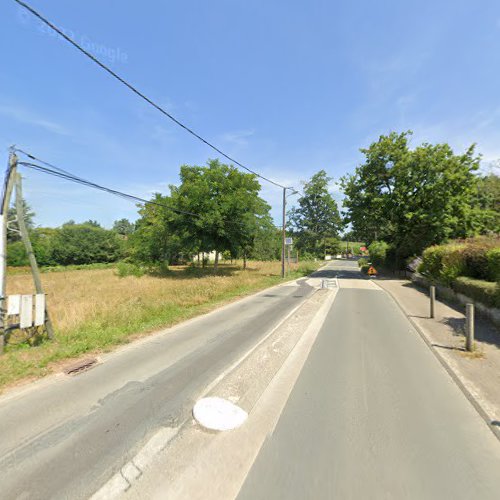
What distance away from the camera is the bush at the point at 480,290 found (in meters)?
7.97

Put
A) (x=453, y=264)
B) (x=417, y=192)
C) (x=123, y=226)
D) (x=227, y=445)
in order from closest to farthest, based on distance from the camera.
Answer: (x=227, y=445)
(x=453, y=264)
(x=417, y=192)
(x=123, y=226)

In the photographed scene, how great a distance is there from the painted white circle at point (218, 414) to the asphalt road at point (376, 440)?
567 millimetres

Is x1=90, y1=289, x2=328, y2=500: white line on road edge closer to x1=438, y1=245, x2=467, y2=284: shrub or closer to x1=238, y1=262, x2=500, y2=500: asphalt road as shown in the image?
x1=238, y1=262, x2=500, y2=500: asphalt road

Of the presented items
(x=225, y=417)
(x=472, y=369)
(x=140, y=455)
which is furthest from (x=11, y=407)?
(x=472, y=369)

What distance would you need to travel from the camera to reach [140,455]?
2928 mm

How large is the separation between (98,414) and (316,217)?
69.2 meters

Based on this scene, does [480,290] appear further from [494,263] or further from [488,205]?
[488,205]

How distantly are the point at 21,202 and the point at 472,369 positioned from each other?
10.2 m

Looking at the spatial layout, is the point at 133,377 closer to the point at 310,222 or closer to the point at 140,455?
the point at 140,455

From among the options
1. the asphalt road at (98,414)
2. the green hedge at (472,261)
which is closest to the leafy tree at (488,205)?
the green hedge at (472,261)

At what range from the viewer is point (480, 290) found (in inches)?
351

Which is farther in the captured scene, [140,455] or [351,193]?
[351,193]

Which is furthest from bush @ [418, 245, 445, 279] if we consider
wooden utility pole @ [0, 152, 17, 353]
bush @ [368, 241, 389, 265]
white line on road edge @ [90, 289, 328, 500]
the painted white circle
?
bush @ [368, 241, 389, 265]

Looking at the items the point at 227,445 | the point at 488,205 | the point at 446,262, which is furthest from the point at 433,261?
the point at 488,205
